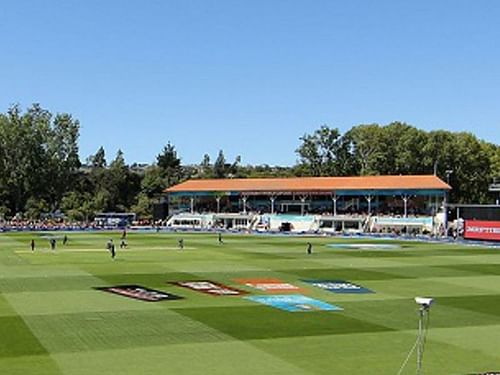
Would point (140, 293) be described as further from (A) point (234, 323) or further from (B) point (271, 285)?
(A) point (234, 323)

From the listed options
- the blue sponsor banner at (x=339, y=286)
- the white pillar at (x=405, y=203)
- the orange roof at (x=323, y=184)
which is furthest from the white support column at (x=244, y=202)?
the blue sponsor banner at (x=339, y=286)

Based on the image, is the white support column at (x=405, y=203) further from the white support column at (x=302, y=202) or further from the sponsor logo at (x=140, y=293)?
the sponsor logo at (x=140, y=293)

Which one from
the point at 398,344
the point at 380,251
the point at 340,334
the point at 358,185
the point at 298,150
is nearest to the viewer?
the point at 398,344

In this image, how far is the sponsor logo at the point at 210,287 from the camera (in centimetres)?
3772

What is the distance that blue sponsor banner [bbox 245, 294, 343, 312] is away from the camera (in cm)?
3281

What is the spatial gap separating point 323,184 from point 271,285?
78766mm

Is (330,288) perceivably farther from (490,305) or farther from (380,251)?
(380,251)

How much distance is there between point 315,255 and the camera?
64250 millimetres

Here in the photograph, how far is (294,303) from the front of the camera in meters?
34.3

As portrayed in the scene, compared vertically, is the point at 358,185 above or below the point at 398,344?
above

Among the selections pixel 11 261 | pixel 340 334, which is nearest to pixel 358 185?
pixel 11 261

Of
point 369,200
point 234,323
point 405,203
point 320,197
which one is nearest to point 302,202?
point 320,197

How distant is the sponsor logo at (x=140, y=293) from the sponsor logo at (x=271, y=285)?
19.1 feet

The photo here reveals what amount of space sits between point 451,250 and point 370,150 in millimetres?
72794
